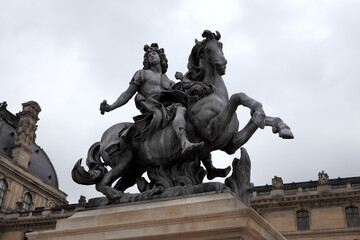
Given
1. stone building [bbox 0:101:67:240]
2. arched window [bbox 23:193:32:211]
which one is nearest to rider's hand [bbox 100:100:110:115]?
stone building [bbox 0:101:67:240]

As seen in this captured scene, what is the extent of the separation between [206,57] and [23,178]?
5263 centimetres

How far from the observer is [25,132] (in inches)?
2239

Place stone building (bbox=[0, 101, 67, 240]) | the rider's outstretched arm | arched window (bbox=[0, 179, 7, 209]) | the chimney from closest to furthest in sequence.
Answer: the rider's outstretched arm → stone building (bbox=[0, 101, 67, 240]) → arched window (bbox=[0, 179, 7, 209]) → the chimney

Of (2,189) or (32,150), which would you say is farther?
(32,150)

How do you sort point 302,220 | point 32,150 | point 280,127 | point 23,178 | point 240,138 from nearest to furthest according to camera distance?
point 280,127 < point 240,138 < point 302,220 < point 23,178 < point 32,150

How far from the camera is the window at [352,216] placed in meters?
36.6

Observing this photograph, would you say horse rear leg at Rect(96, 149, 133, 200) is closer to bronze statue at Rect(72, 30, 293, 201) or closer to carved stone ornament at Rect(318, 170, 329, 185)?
bronze statue at Rect(72, 30, 293, 201)

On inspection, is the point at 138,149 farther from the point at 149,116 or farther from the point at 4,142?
the point at 4,142

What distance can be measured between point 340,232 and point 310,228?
232cm

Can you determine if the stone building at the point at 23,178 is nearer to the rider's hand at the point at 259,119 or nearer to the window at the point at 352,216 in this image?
the window at the point at 352,216

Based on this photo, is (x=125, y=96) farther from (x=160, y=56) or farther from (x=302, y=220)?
(x=302, y=220)

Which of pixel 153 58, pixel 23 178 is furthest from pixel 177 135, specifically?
pixel 23 178

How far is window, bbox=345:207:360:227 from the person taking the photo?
36559 millimetres

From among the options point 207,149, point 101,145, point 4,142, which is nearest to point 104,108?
point 101,145
